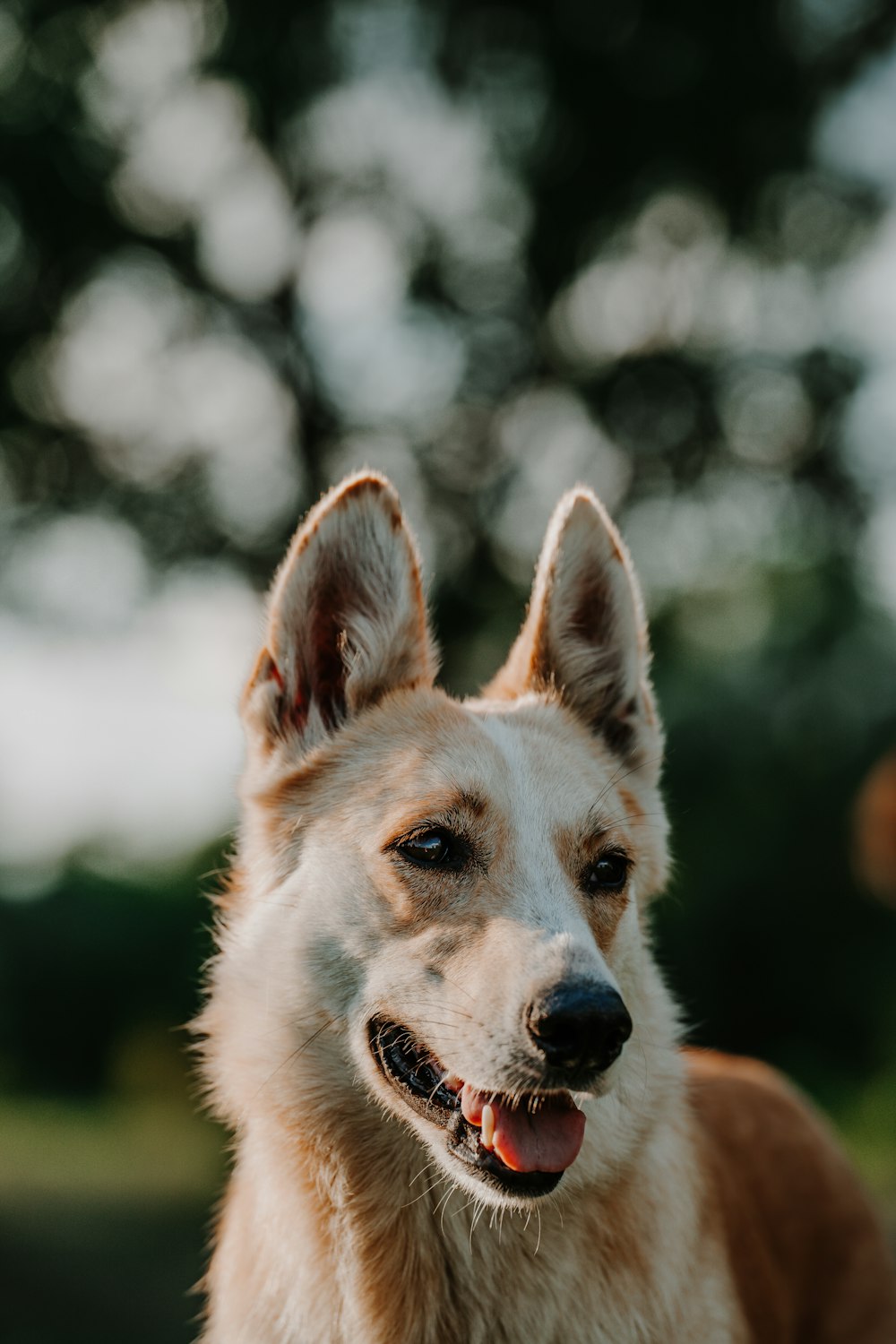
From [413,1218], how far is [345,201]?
8770 millimetres

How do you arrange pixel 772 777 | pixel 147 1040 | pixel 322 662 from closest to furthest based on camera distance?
pixel 322 662
pixel 772 777
pixel 147 1040

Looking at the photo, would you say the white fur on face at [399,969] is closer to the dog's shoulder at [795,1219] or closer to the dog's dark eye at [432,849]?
the dog's dark eye at [432,849]

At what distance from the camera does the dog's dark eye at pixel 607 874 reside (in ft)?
9.47

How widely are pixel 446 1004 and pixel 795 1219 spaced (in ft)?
6.27

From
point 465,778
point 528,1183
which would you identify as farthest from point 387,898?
point 528,1183

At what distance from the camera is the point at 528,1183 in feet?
8.10

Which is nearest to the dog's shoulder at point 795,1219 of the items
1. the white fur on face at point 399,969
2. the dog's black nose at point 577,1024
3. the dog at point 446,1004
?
the dog at point 446,1004

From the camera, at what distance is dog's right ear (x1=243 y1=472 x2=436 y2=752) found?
10.3 feet

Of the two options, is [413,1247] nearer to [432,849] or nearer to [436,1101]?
[436,1101]

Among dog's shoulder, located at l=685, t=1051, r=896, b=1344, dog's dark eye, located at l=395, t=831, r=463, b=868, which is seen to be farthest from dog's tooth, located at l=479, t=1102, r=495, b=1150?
dog's shoulder, located at l=685, t=1051, r=896, b=1344

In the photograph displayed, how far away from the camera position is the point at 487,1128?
2492 millimetres

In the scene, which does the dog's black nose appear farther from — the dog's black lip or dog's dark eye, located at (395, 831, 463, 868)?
dog's dark eye, located at (395, 831, 463, 868)

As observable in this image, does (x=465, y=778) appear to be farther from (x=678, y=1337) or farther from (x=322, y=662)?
(x=678, y=1337)

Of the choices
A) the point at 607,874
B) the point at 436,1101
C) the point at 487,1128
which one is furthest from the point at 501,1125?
the point at 607,874
